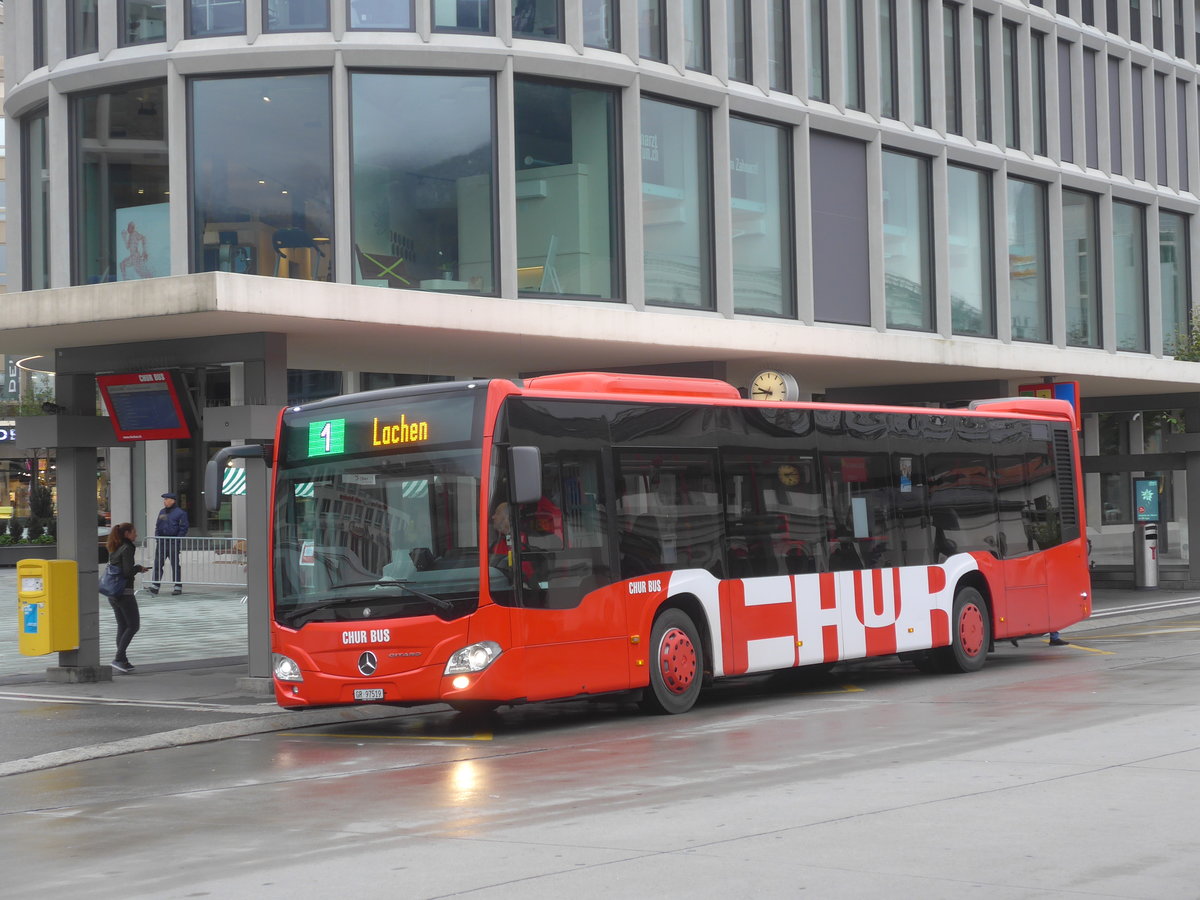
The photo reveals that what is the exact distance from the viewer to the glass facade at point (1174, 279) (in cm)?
3250

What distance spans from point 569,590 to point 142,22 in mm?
9199

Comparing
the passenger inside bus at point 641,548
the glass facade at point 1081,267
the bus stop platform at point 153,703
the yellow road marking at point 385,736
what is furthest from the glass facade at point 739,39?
the yellow road marking at point 385,736

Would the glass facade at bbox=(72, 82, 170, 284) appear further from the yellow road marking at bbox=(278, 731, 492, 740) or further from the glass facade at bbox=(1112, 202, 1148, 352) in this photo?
the glass facade at bbox=(1112, 202, 1148, 352)

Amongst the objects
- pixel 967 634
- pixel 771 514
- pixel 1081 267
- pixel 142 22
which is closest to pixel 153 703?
pixel 771 514

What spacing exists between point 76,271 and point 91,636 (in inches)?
164

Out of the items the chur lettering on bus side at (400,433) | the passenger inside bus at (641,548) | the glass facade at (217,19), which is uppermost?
the glass facade at (217,19)

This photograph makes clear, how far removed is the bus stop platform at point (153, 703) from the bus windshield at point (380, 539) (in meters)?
1.55

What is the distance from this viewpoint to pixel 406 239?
1877 cm

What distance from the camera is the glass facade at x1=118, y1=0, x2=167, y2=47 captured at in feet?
60.4

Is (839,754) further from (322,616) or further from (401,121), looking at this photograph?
(401,121)

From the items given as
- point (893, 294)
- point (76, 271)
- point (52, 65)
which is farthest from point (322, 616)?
point (893, 294)

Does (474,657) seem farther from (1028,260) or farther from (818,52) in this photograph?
(1028,260)

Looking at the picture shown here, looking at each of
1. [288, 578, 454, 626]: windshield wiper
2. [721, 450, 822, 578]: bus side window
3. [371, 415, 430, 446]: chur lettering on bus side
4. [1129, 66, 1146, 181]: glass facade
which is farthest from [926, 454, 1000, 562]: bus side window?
[1129, 66, 1146, 181]: glass facade

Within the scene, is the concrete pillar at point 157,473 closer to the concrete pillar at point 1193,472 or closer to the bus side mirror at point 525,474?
the concrete pillar at point 1193,472
